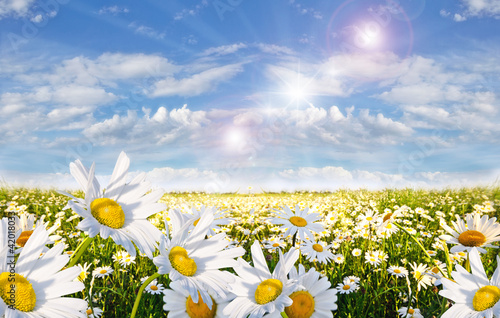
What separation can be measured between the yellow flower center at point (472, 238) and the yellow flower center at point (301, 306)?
1617 mm

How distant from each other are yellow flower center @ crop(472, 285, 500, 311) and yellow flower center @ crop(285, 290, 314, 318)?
785 millimetres

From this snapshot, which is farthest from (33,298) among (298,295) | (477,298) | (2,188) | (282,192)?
(282,192)

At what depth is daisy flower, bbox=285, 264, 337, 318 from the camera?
69.9 inches

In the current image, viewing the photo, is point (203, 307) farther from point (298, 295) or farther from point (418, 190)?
point (418, 190)

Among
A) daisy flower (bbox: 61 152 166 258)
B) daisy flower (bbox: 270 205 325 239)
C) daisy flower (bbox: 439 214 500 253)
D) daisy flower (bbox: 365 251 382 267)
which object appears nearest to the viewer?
daisy flower (bbox: 61 152 166 258)

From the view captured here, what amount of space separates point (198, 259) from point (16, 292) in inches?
24.9

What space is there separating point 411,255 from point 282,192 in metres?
14.6

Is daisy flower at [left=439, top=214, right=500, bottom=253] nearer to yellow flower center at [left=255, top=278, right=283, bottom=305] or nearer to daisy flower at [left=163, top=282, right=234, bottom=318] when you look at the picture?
yellow flower center at [left=255, top=278, right=283, bottom=305]

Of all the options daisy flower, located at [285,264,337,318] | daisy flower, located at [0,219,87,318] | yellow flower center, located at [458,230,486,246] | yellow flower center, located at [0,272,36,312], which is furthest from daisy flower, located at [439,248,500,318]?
yellow flower center, located at [0,272,36,312]

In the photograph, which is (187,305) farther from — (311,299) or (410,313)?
(410,313)

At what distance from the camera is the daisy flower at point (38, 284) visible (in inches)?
43.0

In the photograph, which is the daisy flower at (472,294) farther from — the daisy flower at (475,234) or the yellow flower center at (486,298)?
the daisy flower at (475,234)

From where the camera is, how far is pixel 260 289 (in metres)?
1.64

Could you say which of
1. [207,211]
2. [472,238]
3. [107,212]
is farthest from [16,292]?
[472,238]
